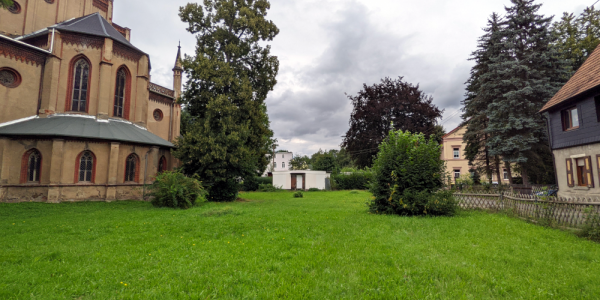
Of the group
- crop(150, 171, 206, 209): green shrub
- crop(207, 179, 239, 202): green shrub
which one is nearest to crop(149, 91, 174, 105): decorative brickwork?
crop(207, 179, 239, 202): green shrub

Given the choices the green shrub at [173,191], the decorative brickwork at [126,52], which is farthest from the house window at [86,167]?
the decorative brickwork at [126,52]

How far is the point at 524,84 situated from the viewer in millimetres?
19969

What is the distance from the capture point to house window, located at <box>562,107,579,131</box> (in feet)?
49.7

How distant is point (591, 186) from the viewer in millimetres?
13992

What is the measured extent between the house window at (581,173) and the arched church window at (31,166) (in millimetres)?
30022

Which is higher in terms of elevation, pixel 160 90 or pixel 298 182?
pixel 160 90

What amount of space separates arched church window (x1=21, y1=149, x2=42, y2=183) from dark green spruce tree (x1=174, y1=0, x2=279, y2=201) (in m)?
7.40

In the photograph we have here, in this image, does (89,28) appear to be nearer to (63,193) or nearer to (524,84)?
(63,193)

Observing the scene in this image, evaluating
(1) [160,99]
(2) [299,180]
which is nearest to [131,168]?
(1) [160,99]

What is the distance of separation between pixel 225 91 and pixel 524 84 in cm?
2152

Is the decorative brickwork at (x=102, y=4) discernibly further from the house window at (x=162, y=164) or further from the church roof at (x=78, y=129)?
the house window at (x=162, y=164)

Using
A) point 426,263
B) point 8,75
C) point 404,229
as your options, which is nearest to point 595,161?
point 404,229

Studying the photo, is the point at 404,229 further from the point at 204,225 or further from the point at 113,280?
the point at 113,280

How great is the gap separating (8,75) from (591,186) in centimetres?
3286
